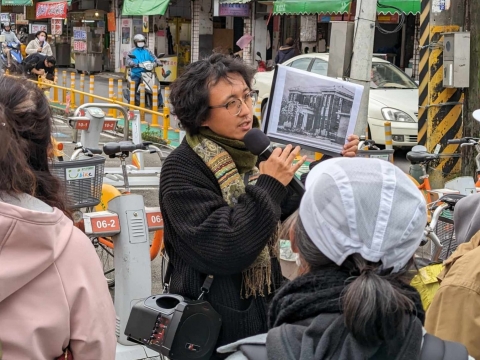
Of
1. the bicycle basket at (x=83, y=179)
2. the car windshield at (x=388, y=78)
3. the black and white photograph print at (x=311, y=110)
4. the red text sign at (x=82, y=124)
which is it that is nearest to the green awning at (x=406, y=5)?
the car windshield at (x=388, y=78)

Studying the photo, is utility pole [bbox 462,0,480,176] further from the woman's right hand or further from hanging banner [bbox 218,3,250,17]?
hanging banner [bbox 218,3,250,17]

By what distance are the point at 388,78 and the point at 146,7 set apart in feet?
37.1

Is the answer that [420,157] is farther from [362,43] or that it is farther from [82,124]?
[82,124]

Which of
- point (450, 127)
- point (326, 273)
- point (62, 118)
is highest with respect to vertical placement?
point (326, 273)

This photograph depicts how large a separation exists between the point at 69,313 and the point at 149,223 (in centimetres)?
263

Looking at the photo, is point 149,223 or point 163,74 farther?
point 163,74

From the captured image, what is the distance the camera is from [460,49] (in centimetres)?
876

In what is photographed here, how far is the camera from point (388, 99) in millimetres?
12695

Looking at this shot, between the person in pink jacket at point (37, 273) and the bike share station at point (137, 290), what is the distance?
0.56 m

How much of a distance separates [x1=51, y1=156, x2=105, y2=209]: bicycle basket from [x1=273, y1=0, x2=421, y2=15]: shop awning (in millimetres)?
11324

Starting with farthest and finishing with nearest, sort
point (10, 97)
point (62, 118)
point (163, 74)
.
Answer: point (163, 74), point (62, 118), point (10, 97)

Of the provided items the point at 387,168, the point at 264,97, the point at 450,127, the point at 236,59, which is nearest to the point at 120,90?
the point at 264,97

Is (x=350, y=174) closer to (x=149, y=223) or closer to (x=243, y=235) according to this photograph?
(x=243, y=235)

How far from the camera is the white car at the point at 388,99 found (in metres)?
12.1
